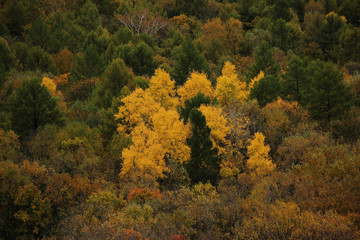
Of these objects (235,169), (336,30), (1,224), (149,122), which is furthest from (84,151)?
(336,30)

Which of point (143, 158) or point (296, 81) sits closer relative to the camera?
point (143, 158)

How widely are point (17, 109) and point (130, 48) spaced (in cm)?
3695

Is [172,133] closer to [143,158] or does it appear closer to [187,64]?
[143,158]

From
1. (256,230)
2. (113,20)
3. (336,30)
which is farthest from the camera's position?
(113,20)

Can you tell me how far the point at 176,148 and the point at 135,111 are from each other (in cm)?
841

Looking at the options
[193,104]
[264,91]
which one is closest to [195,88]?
[193,104]

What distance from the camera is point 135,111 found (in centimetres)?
4928

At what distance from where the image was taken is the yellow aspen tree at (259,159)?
43.1 m

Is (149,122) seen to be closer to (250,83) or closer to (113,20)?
(250,83)

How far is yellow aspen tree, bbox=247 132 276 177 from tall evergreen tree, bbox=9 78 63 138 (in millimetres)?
27852

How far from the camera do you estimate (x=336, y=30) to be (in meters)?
94.8

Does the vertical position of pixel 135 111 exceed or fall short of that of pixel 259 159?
it exceeds it

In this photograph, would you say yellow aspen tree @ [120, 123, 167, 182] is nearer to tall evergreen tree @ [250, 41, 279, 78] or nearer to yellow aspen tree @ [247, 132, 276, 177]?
yellow aspen tree @ [247, 132, 276, 177]

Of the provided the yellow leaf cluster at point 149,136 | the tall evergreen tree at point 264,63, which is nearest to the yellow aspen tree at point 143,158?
the yellow leaf cluster at point 149,136
